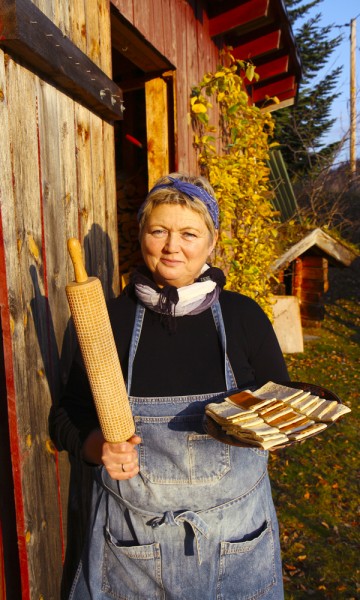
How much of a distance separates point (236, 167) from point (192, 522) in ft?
14.2

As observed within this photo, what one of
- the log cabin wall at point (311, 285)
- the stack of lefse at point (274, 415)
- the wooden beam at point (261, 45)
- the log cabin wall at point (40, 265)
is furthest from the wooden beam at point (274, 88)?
the stack of lefse at point (274, 415)

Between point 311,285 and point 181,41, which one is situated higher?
point 181,41

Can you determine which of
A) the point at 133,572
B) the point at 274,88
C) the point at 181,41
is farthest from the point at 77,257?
the point at 274,88

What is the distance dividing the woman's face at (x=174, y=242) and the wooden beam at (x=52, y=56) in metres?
0.61

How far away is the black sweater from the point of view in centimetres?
180

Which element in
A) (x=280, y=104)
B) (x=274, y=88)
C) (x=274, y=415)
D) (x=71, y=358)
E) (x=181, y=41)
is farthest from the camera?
(x=280, y=104)

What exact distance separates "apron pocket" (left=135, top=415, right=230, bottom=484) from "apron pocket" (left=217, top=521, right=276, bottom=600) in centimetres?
27

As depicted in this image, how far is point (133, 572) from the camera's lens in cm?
175

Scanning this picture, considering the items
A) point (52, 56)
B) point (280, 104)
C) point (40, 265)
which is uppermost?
point (280, 104)

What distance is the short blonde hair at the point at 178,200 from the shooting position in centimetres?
180

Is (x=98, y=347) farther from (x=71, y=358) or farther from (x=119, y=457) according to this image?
(x=71, y=358)

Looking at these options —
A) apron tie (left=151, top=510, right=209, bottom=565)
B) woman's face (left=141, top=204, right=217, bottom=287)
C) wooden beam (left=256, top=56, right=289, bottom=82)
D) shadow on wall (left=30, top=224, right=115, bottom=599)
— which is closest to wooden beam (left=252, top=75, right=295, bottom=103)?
wooden beam (left=256, top=56, right=289, bottom=82)

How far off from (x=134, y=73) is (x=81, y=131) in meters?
3.63

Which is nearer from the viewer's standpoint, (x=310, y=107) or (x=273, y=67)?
(x=273, y=67)
